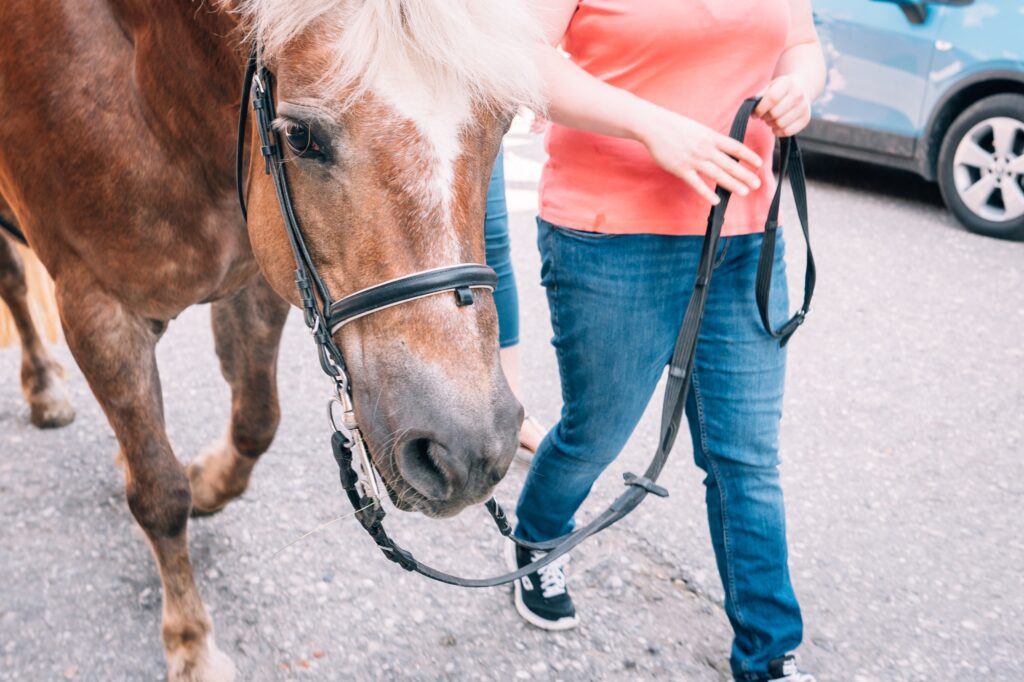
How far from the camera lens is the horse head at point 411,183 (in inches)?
56.6

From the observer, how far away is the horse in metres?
1.45

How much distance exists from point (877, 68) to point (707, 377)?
15.4 ft

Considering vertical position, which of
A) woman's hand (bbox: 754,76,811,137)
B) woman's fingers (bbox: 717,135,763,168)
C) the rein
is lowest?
the rein

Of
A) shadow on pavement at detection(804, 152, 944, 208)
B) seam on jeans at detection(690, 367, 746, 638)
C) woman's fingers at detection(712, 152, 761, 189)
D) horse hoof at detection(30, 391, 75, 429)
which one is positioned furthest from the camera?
shadow on pavement at detection(804, 152, 944, 208)

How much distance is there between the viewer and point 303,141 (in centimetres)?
152

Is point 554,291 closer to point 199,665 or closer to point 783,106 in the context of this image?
point 783,106

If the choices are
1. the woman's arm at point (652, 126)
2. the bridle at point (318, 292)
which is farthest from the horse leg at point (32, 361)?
the woman's arm at point (652, 126)

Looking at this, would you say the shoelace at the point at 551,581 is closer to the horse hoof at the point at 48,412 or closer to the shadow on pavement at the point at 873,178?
the horse hoof at the point at 48,412

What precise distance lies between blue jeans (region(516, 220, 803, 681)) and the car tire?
14.0 feet

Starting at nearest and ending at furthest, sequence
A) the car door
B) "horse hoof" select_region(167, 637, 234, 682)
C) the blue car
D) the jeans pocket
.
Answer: the jeans pocket < "horse hoof" select_region(167, 637, 234, 682) < the blue car < the car door

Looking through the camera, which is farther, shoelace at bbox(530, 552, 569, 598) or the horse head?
shoelace at bbox(530, 552, 569, 598)

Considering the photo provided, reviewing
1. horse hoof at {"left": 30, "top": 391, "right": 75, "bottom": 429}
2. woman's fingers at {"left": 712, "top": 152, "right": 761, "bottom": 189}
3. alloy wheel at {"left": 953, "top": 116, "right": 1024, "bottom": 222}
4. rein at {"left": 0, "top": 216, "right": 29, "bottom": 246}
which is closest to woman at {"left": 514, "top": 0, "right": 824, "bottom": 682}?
woman's fingers at {"left": 712, "top": 152, "right": 761, "bottom": 189}

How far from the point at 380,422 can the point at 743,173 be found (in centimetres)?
83

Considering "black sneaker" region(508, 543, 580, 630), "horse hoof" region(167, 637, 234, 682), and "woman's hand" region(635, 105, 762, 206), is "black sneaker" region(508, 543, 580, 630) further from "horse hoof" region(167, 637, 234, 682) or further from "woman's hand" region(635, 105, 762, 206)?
"woman's hand" region(635, 105, 762, 206)
